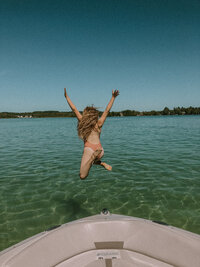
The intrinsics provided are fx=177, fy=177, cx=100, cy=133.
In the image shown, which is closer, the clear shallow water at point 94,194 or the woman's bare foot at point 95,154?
the woman's bare foot at point 95,154

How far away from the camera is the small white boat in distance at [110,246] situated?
313cm

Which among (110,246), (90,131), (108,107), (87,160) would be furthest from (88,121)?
(110,246)

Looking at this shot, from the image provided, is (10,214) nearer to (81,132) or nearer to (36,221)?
(36,221)

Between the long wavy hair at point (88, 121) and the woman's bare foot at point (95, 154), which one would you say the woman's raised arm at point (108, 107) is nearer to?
the long wavy hair at point (88, 121)

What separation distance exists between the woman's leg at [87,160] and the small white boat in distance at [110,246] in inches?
54.9

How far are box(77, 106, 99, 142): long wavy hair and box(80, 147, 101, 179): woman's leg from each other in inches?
18.0

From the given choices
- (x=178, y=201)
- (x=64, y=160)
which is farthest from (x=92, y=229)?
(x=64, y=160)

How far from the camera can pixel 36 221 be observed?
6.70 metres

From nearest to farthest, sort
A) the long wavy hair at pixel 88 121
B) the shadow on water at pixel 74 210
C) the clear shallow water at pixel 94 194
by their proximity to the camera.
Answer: the long wavy hair at pixel 88 121 → the clear shallow water at pixel 94 194 → the shadow on water at pixel 74 210

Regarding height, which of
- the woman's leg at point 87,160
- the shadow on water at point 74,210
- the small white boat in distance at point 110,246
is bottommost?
the shadow on water at point 74,210

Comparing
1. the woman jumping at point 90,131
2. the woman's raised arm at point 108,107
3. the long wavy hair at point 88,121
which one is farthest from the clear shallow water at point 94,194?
the woman's raised arm at point 108,107

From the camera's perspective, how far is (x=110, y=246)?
11.9ft

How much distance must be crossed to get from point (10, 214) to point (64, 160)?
27.8 ft

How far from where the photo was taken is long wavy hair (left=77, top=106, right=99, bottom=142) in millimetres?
5102
